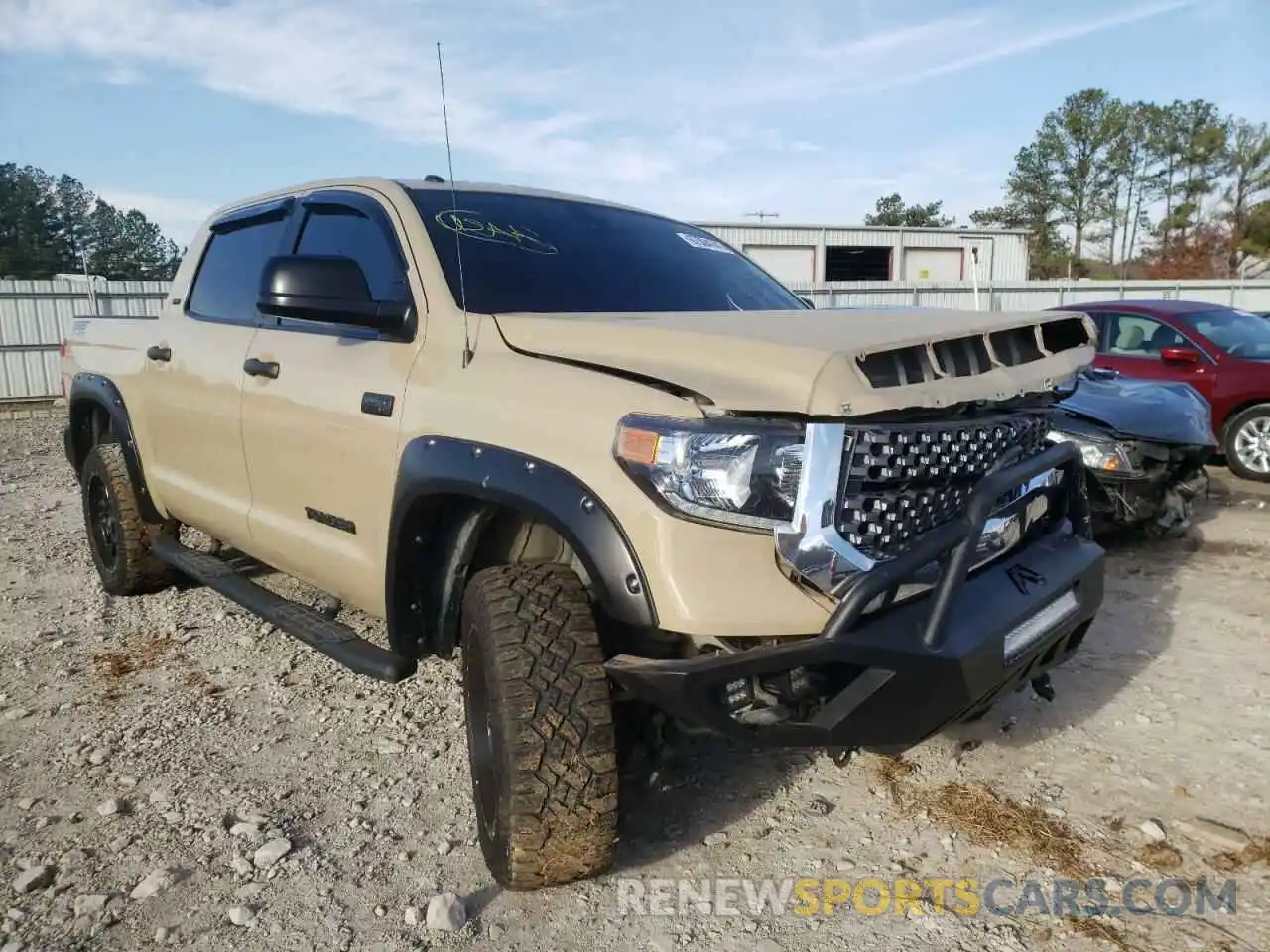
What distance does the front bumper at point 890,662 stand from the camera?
2035 mm

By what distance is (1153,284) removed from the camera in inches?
930

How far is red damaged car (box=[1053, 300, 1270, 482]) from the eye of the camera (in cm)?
809

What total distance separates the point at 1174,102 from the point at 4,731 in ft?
195

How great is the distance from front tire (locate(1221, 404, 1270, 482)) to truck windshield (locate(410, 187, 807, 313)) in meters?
6.13

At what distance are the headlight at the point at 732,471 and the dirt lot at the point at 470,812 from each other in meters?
1.06

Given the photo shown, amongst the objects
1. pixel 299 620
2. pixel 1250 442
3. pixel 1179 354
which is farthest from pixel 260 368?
pixel 1250 442

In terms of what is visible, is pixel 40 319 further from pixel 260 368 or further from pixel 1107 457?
pixel 1107 457

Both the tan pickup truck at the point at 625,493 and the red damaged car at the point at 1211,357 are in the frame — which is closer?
the tan pickup truck at the point at 625,493

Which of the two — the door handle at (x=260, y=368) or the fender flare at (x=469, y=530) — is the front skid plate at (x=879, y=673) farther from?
the door handle at (x=260, y=368)

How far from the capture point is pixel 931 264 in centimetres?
3459

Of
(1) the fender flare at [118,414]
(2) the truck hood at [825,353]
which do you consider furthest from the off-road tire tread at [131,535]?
(2) the truck hood at [825,353]

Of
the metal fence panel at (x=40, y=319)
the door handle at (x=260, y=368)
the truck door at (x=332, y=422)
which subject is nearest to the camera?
the truck door at (x=332, y=422)

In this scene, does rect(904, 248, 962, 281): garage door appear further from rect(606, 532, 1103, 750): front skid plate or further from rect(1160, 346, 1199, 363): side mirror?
rect(606, 532, 1103, 750): front skid plate

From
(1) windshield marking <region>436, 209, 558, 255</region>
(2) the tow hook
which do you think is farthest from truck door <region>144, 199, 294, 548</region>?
(2) the tow hook
